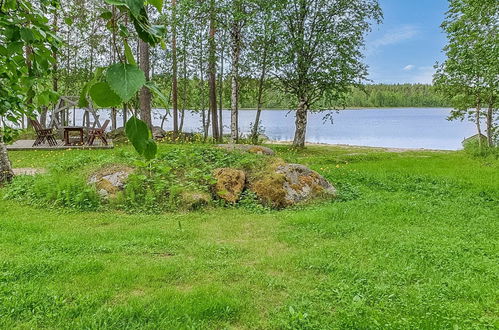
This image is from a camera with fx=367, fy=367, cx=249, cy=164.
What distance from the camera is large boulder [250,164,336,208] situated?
571 cm

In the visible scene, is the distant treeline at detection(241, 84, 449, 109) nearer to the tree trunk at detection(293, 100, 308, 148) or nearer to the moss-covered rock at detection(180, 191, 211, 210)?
the tree trunk at detection(293, 100, 308, 148)

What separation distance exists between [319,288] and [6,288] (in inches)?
94.2

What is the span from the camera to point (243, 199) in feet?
18.9

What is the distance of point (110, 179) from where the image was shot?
5.77 meters

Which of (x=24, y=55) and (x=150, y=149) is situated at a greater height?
(x=24, y=55)

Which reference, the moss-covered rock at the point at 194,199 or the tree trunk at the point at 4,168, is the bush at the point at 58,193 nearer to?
the tree trunk at the point at 4,168

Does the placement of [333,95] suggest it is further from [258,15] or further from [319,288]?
[319,288]

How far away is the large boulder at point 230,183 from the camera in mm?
5668

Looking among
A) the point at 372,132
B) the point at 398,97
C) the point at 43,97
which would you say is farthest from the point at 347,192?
the point at 398,97

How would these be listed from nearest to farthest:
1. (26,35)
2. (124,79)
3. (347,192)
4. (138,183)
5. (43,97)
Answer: (124,79) < (26,35) < (43,97) < (138,183) < (347,192)

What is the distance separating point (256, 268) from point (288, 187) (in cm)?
265

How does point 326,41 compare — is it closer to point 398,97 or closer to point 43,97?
point 43,97

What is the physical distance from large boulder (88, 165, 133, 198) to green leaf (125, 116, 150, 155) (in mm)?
5359

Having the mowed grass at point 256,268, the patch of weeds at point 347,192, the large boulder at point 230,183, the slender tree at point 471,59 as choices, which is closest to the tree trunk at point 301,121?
the slender tree at point 471,59
